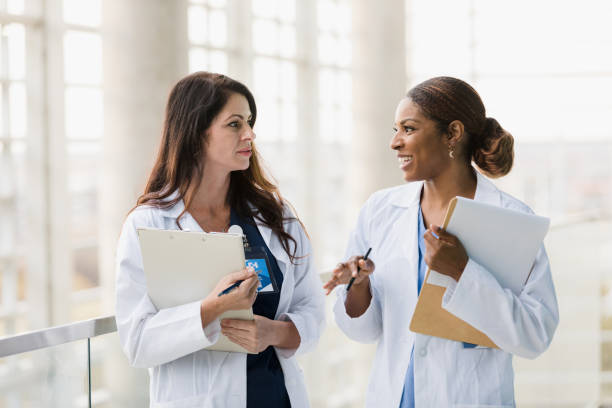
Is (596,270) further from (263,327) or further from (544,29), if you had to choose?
(544,29)

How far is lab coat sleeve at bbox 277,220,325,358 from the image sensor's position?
197 cm

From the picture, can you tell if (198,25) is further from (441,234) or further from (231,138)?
(441,234)

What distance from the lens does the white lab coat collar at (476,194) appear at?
78.9 inches

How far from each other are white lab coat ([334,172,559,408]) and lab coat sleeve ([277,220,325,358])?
0.27ft

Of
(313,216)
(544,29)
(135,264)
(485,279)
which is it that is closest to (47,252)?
(313,216)

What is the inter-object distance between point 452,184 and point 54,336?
4.30 ft

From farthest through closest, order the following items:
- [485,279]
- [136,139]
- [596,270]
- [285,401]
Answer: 1. [136,139]
2. [596,270]
3. [285,401]
4. [485,279]

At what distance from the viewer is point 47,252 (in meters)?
6.32

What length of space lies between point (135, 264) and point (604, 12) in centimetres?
964

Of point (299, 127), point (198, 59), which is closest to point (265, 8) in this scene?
point (198, 59)

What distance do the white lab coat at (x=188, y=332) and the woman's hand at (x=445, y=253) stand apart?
453mm

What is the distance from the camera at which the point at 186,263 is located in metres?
1.73

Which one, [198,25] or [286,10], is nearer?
[198,25]

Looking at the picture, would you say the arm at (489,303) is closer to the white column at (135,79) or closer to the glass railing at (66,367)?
the glass railing at (66,367)
